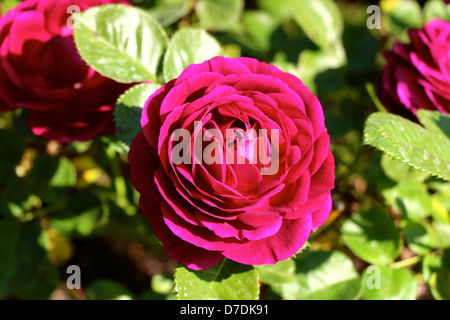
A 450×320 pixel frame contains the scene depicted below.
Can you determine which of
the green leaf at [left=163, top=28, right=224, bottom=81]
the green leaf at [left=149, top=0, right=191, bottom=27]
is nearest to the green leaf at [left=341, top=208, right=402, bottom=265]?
the green leaf at [left=163, top=28, right=224, bottom=81]

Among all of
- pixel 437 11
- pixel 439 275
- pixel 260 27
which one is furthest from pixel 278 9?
pixel 439 275

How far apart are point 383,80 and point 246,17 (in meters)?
0.52

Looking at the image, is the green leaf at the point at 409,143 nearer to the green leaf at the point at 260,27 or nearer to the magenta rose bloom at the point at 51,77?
the magenta rose bloom at the point at 51,77

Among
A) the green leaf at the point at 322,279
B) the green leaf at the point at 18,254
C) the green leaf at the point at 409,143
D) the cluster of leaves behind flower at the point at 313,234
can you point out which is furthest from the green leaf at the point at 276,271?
the green leaf at the point at 18,254

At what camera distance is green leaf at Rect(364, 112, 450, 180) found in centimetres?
50

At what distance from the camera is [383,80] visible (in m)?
0.75

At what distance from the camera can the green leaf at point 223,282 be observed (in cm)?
55

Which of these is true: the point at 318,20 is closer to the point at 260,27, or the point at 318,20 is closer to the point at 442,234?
the point at 260,27

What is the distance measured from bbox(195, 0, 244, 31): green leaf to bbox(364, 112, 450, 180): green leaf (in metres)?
0.58

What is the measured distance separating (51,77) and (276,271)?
1.48 ft
